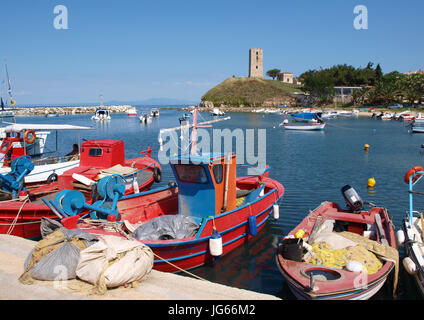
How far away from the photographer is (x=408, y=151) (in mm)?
33000

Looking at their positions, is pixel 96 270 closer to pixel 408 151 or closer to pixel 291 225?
pixel 291 225

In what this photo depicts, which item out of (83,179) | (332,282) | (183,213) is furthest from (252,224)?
(83,179)

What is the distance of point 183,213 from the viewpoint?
420 inches

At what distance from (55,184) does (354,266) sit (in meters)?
12.3

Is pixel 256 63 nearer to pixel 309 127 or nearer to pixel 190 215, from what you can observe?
pixel 309 127

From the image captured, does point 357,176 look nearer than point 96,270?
No

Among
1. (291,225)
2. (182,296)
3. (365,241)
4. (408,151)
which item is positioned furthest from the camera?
(408,151)

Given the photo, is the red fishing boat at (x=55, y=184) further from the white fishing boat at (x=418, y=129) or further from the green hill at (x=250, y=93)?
the green hill at (x=250, y=93)

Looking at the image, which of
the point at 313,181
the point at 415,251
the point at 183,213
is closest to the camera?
the point at 415,251

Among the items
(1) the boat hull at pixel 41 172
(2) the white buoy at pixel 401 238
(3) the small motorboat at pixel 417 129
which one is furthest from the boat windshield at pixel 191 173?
(3) the small motorboat at pixel 417 129

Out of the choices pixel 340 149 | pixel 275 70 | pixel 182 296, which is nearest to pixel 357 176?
pixel 340 149

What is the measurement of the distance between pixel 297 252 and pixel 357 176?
16.8 metres

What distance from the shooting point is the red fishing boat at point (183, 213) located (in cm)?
912
